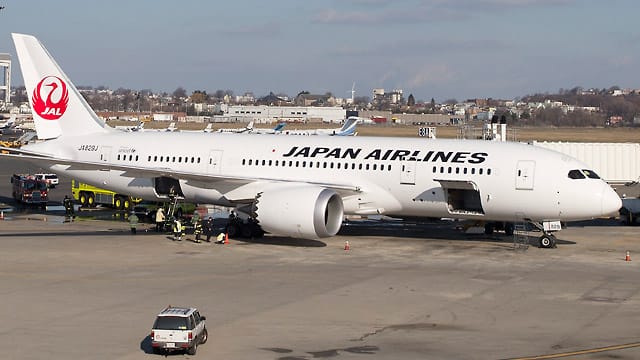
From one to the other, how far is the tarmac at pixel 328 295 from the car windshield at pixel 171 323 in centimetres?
76

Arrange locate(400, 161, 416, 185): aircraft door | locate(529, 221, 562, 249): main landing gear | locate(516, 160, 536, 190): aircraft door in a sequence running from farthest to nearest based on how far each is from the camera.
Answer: locate(400, 161, 416, 185): aircraft door, locate(529, 221, 562, 249): main landing gear, locate(516, 160, 536, 190): aircraft door

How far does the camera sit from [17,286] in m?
30.1

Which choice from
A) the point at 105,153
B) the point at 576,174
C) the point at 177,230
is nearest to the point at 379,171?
the point at 576,174

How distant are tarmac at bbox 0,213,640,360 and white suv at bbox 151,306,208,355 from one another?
0.43 m

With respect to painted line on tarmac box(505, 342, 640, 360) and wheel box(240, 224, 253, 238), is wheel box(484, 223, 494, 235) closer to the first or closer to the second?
wheel box(240, 224, 253, 238)

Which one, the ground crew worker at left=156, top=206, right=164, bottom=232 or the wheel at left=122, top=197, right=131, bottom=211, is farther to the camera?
the wheel at left=122, top=197, right=131, bottom=211

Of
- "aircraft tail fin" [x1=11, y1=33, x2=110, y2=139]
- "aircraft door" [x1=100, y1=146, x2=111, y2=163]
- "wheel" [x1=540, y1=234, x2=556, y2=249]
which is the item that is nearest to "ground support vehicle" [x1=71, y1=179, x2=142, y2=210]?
"aircraft tail fin" [x1=11, y1=33, x2=110, y2=139]

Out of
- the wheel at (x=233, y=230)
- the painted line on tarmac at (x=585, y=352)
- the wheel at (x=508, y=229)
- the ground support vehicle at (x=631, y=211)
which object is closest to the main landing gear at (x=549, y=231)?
the wheel at (x=508, y=229)

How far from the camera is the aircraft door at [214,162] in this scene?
44.3m

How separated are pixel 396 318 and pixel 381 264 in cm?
965

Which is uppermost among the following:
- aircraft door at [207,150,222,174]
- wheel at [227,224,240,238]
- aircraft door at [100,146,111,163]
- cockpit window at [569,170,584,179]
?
aircraft door at [100,146,111,163]

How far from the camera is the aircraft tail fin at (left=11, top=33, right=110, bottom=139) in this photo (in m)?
47.3

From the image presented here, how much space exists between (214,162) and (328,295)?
16.8 m

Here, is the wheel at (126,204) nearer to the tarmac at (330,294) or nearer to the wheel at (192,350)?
the tarmac at (330,294)
